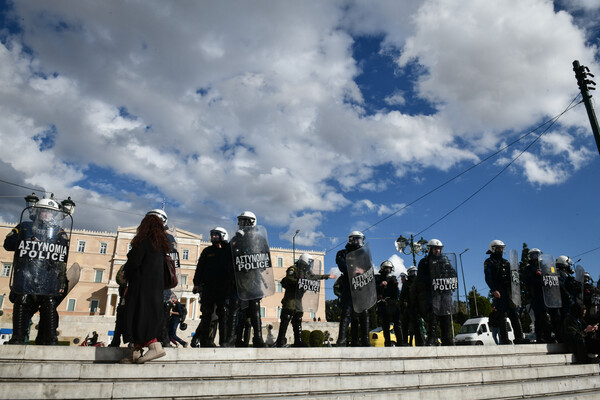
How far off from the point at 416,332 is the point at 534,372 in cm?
274

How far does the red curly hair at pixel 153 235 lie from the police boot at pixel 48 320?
1769 millimetres

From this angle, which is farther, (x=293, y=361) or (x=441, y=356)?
(x=441, y=356)

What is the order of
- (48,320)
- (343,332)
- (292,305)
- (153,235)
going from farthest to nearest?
(292,305) → (343,332) → (48,320) → (153,235)

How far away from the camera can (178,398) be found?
3.93m

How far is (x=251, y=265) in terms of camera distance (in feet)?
20.5

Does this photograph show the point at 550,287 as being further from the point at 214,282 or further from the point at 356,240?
the point at 214,282

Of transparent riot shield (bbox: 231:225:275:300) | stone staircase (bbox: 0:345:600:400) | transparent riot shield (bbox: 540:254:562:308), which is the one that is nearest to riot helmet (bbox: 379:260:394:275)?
stone staircase (bbox: 0:345:600:400)

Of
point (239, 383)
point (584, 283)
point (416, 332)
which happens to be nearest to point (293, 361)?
point (239, 383)

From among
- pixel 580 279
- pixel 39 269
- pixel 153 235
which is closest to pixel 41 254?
pixel 39 269

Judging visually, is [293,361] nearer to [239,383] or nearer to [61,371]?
[239,383]

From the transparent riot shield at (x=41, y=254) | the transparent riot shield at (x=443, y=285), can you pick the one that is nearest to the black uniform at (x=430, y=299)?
the transparent riot shield at (x=443, y=285)

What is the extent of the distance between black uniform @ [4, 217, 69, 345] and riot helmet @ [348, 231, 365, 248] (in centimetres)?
464

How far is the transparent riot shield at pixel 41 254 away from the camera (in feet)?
16.9

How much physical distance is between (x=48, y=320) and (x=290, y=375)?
3342 mm
